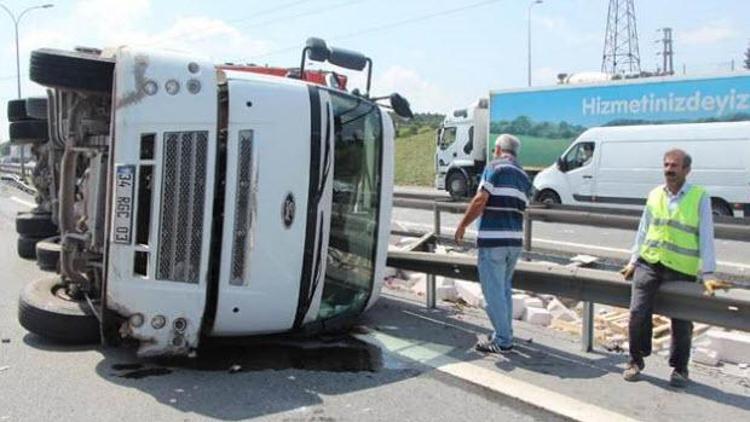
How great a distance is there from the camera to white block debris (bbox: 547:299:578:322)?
24.4ft

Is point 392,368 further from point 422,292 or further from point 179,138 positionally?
point 422,292

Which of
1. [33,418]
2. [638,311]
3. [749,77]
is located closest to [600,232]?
[749,77]

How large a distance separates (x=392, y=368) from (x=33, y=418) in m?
2.23

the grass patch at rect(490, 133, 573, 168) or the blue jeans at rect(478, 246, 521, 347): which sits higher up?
the grass patch at rect(490, 133, 573, 168)

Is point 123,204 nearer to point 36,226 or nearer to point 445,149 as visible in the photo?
point 36,226

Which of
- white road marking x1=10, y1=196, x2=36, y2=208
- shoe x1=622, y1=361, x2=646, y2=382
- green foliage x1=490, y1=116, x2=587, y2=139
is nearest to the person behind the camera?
shoe x1=622, y1=361, x2=646, y2=382

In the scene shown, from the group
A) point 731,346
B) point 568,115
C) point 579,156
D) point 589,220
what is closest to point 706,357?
point 731,346

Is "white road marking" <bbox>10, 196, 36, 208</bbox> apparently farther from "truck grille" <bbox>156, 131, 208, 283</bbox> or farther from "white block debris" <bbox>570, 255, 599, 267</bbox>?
"truck grille" <bbox>156, 131, 208, 283</bbox>

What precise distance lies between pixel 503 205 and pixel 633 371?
4.77ft

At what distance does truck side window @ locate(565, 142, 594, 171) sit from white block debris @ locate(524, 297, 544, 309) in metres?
11.7

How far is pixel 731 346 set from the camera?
5723mm

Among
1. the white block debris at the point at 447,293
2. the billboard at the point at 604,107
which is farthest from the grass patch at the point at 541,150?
the white block debris at the point at 447,293

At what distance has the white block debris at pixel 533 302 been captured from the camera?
24.3ft

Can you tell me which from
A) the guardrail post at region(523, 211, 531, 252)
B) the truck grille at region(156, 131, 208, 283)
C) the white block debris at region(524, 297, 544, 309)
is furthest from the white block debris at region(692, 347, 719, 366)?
the truck grille at region(156, 131, 208, 283)
